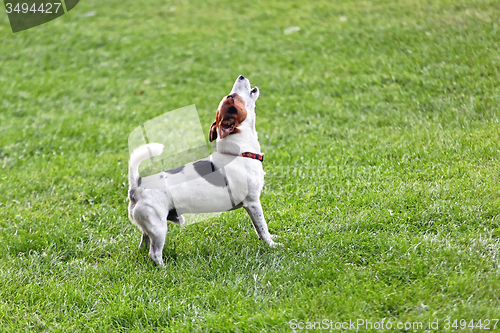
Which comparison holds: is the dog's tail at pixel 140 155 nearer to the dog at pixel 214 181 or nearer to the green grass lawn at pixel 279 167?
the dog at pixel 214 181

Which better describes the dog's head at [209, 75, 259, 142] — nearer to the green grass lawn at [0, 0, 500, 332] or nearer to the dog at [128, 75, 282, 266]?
the dog at [128, 75, 282, 266]

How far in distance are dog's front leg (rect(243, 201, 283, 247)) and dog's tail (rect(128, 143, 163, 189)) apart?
870 millimetres

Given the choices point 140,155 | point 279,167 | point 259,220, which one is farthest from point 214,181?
point 279,167

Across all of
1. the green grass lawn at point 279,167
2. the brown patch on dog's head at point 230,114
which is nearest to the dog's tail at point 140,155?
the brown patch on dog's head at point 230,114

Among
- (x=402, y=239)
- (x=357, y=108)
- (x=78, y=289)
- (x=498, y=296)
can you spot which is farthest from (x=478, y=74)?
(x=78, y=289)

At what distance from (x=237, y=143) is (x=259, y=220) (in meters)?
0.68

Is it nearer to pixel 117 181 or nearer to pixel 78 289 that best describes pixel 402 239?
pixel 78 289

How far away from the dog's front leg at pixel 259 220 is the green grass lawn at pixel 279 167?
0.09 meters

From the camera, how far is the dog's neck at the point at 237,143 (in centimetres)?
392

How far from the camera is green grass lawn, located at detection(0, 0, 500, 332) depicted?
3.50 meters

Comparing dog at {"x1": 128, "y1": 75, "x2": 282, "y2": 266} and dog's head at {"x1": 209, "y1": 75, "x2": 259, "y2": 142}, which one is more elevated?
dog's head at {"x1": 209, "y1": 75, "x2": 259, "y2": 142}

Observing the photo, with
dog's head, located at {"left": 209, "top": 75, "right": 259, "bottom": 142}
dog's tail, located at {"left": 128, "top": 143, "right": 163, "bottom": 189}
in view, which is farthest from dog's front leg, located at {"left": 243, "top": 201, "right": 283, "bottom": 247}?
dog's tail, located at {"left": 128, "top": 143, "right": 163, "bottom": 189}

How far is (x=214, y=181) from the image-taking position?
3.88 meters

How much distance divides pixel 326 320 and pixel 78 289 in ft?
6.57
